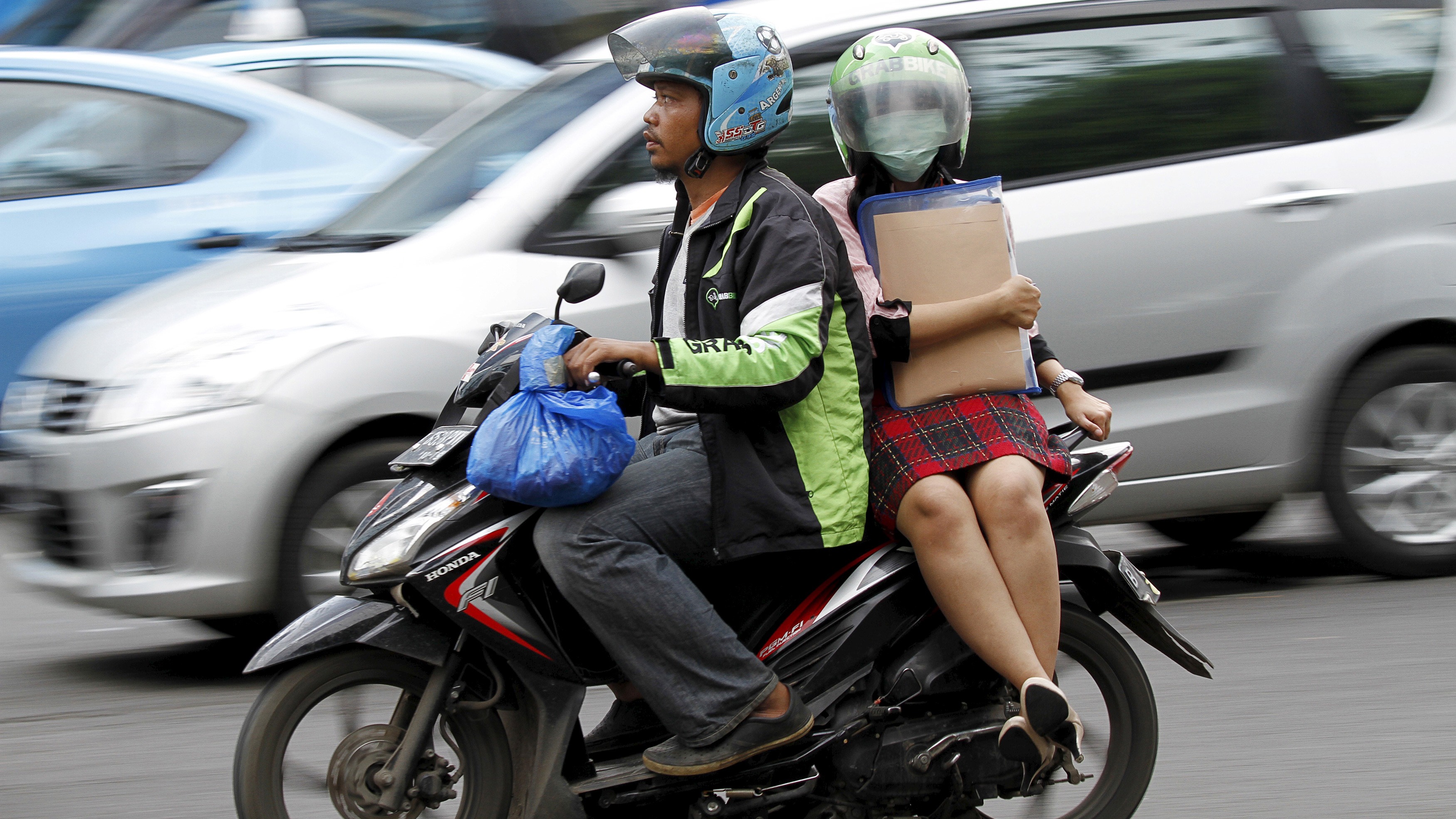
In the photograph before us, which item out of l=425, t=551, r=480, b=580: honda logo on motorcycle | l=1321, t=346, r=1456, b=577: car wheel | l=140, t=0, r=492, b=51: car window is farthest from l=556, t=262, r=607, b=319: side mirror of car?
l=140, t=0, r=492, b=51: car window

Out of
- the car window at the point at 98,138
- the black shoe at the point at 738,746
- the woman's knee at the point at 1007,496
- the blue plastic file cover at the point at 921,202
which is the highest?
the blue plastic file cover at the point at 921,202

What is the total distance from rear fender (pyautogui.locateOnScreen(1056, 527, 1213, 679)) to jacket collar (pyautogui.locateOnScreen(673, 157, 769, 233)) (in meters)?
0.97

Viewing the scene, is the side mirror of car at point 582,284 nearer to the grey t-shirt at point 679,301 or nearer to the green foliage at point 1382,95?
the grey t-shirt at point 679,301

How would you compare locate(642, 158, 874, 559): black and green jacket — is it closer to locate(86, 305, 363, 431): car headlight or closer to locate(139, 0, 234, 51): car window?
locate(86, 305, 363, 431): car headlight

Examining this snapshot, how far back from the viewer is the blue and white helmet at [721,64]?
3.04 meters

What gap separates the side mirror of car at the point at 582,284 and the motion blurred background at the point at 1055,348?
5.65 feet

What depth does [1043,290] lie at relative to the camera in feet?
17.2

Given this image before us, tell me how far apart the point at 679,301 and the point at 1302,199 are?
9.73 ft

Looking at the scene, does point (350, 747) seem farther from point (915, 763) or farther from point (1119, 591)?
point (1119, 591)

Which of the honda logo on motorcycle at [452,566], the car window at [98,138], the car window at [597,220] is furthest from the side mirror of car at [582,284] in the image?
the car window at [98,138]

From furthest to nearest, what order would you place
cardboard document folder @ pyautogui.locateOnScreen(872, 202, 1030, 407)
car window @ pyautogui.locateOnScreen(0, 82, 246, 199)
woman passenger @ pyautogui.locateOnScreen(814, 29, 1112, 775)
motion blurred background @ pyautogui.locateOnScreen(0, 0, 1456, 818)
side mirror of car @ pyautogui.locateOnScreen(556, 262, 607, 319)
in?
car window @ pyautogui.locateOnScreen(0, 82, 246, 199), motion blurred background @ pyautogui.locateOnScreen(0, 0, 1456, 818), cardboard document folder @ pyautogui.locateOnScreen(872, 202, 1030, 407), woman passenger @ pyautogui.locateOnScreen(814, 29, 1112, 775), side mirror of car @ pyautogui.locateOnScreen(556, 262, 607, 319)

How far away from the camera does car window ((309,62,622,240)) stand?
5371 mm

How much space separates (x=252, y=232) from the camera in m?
7.14

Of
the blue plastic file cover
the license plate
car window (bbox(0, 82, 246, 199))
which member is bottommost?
car window (bbox(0, 82, 246, 199))
